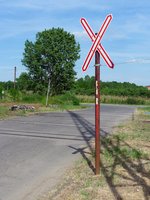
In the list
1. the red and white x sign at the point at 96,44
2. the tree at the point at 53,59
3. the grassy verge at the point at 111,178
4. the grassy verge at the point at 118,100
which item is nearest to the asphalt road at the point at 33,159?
the grassy verge at the point at 111,178

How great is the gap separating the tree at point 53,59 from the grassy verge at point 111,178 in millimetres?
42355

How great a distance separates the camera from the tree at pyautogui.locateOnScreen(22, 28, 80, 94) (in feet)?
174

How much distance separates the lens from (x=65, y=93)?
55.3 m

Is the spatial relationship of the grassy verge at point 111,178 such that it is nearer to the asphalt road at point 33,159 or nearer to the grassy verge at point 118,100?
the asphalt road at point 33,159

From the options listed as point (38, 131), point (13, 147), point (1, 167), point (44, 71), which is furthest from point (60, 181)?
point (44, 71)

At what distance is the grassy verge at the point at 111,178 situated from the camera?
6211 millimetres

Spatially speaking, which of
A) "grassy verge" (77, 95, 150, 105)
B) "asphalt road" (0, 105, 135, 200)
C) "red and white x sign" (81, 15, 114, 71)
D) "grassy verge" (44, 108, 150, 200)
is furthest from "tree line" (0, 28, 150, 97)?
"red and white x sign" (81, 15, 114, 71)

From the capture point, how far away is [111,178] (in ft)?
23.9

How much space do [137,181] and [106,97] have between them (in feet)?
242

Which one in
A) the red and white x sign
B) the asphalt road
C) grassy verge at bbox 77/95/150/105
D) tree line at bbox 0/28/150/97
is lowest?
the asphalt road

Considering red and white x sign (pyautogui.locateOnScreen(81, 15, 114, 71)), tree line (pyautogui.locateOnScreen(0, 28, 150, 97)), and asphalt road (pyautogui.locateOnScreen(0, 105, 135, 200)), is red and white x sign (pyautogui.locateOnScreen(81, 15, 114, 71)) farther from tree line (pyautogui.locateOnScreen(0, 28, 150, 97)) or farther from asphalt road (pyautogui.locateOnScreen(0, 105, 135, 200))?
tree line (pyautogui.locateOnScreen(0, 28, 150, 97))

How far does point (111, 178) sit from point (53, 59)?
153ft

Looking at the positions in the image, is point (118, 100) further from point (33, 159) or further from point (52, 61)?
point (33, 159)

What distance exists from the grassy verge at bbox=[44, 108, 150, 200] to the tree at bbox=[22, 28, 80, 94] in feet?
139
